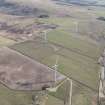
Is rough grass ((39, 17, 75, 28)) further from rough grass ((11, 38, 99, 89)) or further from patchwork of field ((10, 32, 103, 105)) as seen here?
rough grass ((11, 38, 99, 89))

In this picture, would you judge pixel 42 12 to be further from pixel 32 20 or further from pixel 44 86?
pixel 44 86

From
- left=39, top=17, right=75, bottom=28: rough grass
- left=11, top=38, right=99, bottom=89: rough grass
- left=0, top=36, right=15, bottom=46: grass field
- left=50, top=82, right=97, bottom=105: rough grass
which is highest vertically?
left=39, top=17, right=75, bottom=28: rough grass

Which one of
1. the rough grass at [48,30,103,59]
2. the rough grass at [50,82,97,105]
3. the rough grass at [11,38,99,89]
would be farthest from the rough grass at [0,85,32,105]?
the rough grass at [48,30,103,59]

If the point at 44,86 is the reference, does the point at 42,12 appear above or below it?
above

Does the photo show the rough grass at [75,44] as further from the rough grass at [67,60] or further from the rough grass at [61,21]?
the rough grass at [61,21]

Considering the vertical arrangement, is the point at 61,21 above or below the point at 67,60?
above

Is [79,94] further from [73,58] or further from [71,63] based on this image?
[73,58]

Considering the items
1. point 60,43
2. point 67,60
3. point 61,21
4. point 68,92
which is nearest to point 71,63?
point 67,60

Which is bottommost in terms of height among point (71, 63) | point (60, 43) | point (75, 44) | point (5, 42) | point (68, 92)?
point (68, 92)

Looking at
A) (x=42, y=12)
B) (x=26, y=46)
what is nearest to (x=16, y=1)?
(x=42, y=12)

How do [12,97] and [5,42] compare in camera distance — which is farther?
[5,42]

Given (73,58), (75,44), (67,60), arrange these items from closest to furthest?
1. (67,60)
2. (73,58)
3. (75,44)
